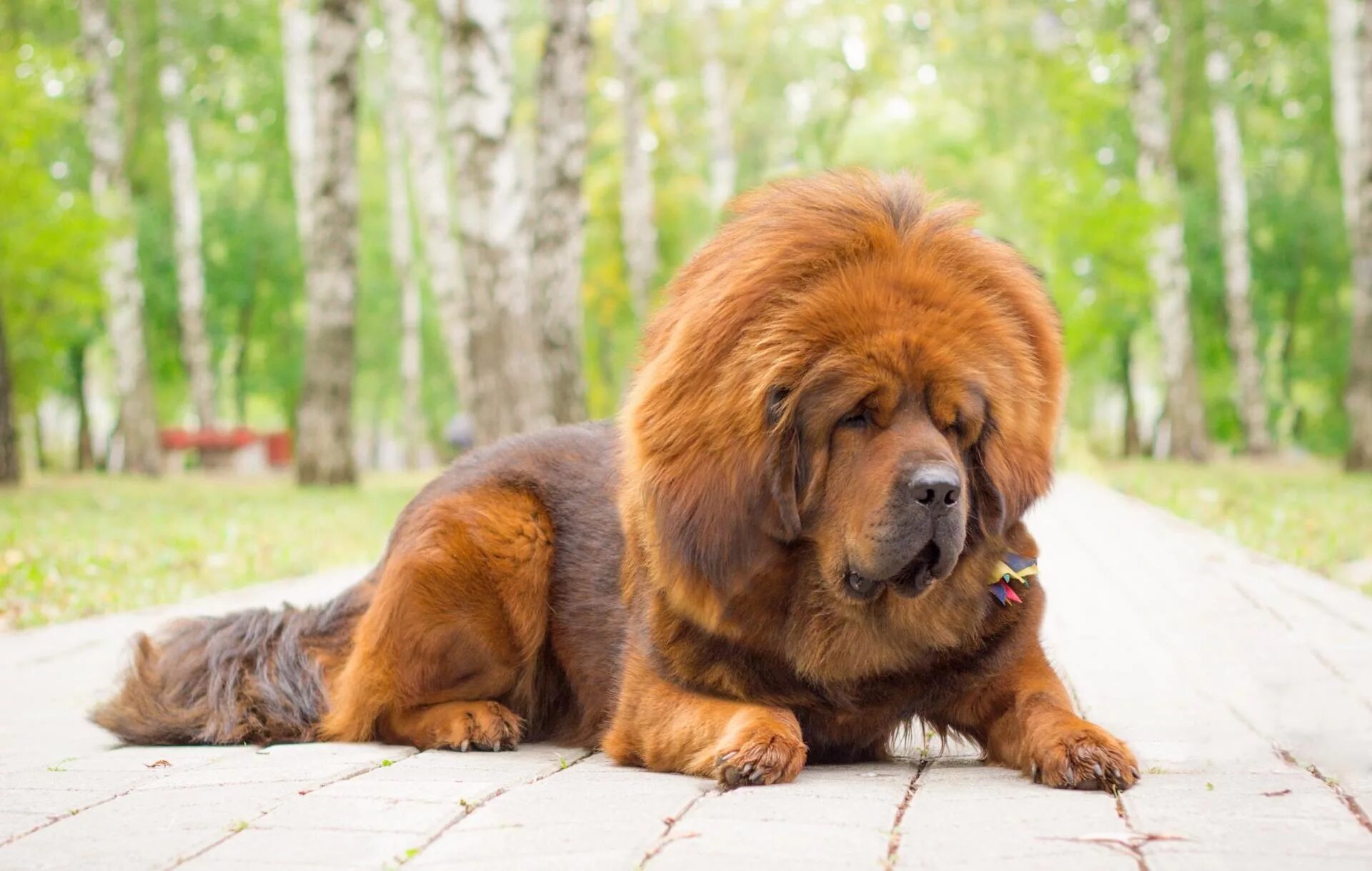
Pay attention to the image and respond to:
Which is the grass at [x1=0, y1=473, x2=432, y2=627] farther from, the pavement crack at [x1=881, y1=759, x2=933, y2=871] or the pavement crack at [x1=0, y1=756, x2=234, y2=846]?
the pavement crack at [x1=881, y1=759, x2=933, y2=871]

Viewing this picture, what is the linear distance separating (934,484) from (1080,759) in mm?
784

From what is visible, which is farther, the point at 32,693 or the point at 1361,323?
the point at 1361,323

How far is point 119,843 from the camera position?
3.04 metres

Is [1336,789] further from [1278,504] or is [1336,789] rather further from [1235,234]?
[1235,234]

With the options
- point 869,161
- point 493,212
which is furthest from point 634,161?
point 493,212

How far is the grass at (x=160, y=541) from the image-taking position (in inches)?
334

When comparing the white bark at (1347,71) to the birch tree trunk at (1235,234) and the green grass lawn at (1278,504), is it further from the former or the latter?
the birch tree trunk at (1235,234)

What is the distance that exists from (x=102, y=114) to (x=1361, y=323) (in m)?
19.4

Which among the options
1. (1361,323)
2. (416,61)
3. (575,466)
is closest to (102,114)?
(416,61)

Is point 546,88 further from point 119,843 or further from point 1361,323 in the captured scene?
point 119,843

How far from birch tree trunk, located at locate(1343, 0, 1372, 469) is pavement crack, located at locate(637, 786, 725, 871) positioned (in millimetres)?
15695

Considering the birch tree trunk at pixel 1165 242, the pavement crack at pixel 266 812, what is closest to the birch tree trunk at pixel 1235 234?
the birch tree trunk at pixel 1165 242

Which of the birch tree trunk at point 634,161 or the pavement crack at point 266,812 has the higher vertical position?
the birch tree trunk at point 634,161

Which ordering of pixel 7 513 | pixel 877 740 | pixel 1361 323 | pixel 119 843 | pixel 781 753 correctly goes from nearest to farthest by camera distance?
1. pixel 119 843
2. pixel 781 753
3. pixel 877 740
4. pixel 7 513
5. pixel 1361 323
